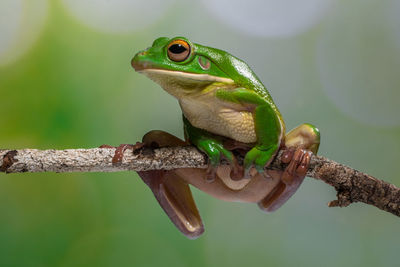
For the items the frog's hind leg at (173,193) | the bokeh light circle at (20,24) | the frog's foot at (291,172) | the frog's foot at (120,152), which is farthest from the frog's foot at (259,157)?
the bokeh light circle at (20,24)

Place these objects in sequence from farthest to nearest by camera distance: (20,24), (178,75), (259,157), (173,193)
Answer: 1. (20,24)
2. (173,193)
3. (259,157)
4. (178,75)

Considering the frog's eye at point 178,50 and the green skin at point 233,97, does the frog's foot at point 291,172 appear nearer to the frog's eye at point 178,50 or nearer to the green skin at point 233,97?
the green skin at point 233,97

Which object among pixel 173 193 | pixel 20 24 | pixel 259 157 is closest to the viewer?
pixel 259 157

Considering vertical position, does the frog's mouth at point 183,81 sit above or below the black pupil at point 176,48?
below

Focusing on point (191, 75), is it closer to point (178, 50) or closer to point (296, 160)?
point (178, 50)

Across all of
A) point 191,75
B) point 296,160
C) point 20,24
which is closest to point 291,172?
point 296,160

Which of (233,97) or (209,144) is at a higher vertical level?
(233,97)
